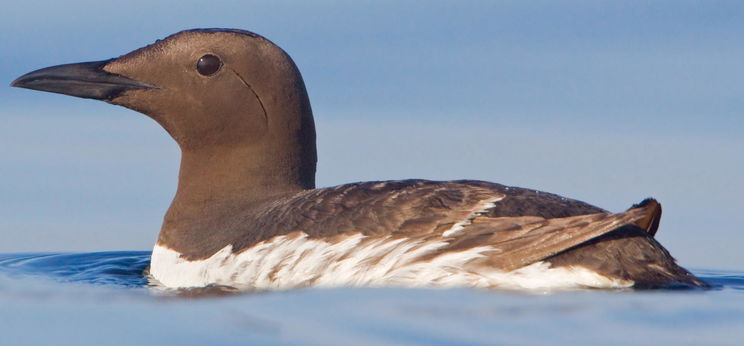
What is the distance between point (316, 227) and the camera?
245 inches

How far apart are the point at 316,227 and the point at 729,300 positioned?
1.81 metres

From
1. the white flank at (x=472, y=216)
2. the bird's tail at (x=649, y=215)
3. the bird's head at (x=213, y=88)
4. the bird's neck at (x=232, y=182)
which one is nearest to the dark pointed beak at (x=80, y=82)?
the bird's head at (x=213, y=88)

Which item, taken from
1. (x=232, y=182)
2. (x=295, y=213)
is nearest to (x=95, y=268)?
(x=232, y=182)

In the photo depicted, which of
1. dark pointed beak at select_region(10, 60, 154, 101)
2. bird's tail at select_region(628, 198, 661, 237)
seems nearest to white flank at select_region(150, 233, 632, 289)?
bird's tail at select_region(628, 198, 661, 237)

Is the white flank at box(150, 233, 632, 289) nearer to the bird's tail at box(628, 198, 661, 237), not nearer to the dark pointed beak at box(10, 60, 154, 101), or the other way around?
the bird's tail at box(628, 198, 661, 237)

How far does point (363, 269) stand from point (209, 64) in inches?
70.0

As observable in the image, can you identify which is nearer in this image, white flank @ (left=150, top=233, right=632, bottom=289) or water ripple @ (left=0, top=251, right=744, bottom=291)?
white flank @ (left=150, top=233, right=632, bottom=289)

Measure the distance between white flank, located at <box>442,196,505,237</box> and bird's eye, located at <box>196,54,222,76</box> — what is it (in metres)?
1.87

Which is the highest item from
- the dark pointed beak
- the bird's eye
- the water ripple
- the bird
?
the bird's eye

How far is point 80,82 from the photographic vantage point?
7383mm

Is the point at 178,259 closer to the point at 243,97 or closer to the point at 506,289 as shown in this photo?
the point at 243,97

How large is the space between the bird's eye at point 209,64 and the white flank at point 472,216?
6.13 ft

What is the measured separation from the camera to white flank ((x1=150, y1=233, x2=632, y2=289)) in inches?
225

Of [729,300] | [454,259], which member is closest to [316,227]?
[454,259]
